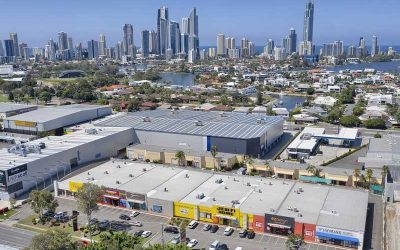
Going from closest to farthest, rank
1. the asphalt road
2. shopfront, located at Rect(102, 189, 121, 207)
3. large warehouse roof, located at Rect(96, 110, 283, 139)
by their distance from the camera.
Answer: the asphalt road
shopfront, located at Rect(102, 189, 121, 207)
large warehouse roof, located at Rect(96, 110, 283, 139)

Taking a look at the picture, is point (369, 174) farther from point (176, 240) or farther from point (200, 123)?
point (200, 123)

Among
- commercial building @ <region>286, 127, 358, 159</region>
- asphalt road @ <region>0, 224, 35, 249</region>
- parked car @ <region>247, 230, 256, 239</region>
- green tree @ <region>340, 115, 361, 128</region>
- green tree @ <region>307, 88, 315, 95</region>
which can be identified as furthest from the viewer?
green tree @ <region>307, 88, 315, 95</region>

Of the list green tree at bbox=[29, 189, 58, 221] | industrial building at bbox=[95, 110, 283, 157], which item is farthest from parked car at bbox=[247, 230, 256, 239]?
industrial building at bbox=[95, 110, 283, 157]

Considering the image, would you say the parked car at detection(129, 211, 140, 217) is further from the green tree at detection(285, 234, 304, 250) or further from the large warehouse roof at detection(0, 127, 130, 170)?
the green tree at detection(285, 234, 304, 250)

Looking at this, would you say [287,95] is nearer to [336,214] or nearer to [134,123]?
[134,123]

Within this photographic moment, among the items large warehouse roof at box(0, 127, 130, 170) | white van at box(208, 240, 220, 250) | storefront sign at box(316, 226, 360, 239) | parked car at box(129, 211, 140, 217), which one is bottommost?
parked car at box(129, 211, 140, 217)
